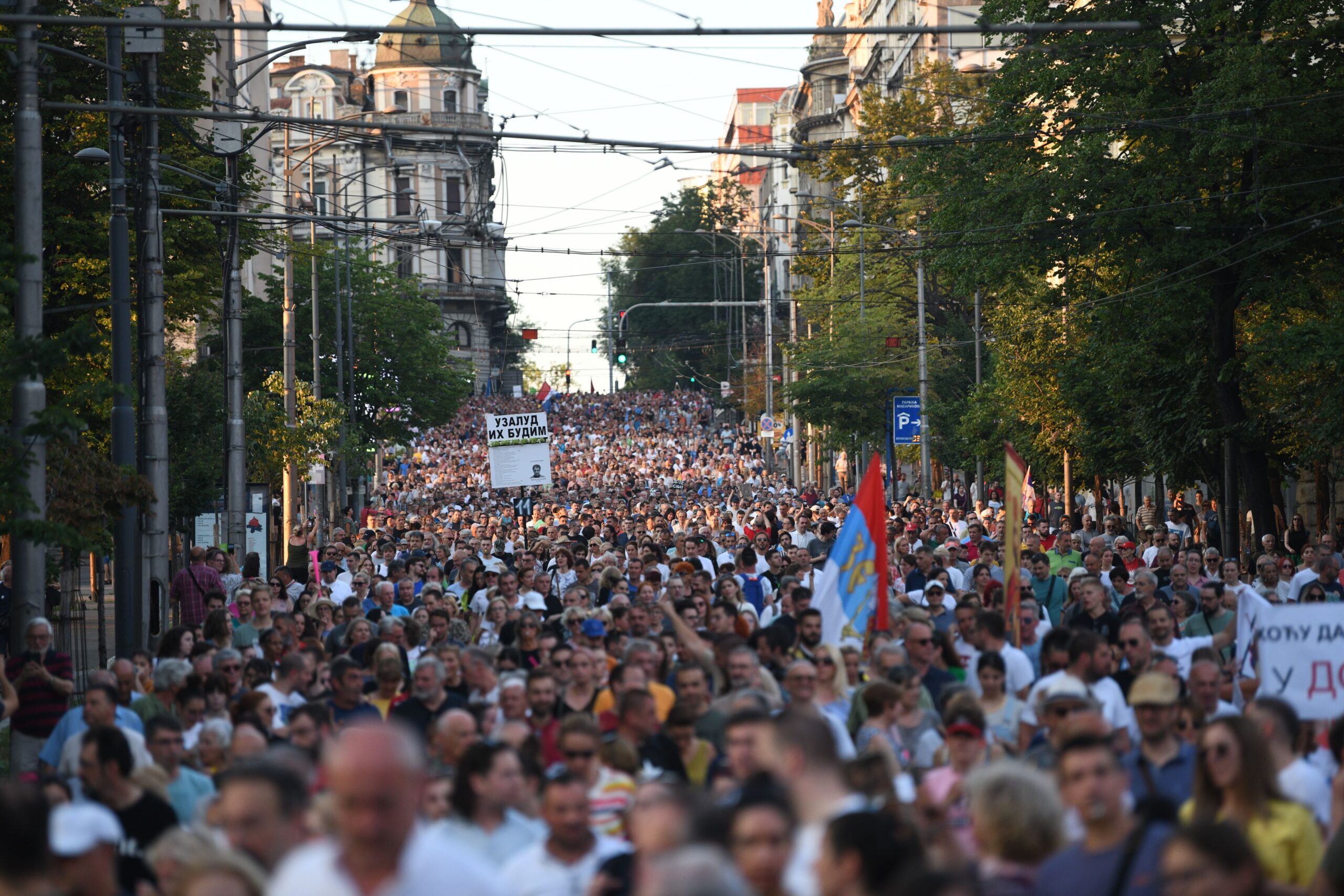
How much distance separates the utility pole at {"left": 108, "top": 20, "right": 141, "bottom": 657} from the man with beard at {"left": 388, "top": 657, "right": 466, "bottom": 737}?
28.9ft

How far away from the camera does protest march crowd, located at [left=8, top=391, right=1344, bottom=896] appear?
505cm

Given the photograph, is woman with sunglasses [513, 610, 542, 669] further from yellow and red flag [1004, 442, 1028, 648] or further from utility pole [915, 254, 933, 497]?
utility pole [915, 254, 933, 497]

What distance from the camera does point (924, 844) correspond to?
5621mm

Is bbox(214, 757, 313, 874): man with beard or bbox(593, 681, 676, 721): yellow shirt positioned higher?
bbox(214, 757, 313, 874): man with beard

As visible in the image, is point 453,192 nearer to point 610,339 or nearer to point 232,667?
point 610,339

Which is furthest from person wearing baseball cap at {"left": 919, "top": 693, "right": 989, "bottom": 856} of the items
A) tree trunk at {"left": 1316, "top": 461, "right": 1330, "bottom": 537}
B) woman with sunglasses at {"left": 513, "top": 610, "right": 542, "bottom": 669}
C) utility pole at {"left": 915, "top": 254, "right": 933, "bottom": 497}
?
utility pole at {"left": 915, "top": 254, "right": 933, "bottom": 497}

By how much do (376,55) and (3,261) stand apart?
377 feet

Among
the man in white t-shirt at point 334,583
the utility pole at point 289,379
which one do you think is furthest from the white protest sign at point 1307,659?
the utility pole at point 289,379

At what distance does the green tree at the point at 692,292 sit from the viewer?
129875 mm

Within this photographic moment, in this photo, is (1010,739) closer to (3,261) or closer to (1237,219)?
(3,261)

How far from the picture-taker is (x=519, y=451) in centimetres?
3300

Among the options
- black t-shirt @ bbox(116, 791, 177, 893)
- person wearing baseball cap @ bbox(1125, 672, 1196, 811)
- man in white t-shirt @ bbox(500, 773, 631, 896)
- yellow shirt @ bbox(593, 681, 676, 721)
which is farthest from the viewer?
yellow shirt @ bbox(593, 681, 676, 721)

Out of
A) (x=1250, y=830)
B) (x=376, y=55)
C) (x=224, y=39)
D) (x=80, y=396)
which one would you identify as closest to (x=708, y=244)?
(x=376, y=55)

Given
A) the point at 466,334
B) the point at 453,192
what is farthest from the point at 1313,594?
the point at 466,334
